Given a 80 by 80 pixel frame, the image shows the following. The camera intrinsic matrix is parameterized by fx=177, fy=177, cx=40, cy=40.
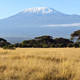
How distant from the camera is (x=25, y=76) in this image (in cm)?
493

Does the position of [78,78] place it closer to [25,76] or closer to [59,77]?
[59,77]

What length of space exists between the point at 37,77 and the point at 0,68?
167cm

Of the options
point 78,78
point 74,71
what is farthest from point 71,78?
point 74,71

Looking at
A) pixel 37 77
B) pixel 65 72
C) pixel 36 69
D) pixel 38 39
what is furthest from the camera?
pixel 38 39

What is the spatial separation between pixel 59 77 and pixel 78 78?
52 cm

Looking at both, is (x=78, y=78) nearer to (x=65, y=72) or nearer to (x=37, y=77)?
(x=65, y=72)

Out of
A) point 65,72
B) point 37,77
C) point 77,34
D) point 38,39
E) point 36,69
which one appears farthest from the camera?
point 38,39

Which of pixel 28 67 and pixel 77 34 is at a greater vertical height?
pixel 77 34

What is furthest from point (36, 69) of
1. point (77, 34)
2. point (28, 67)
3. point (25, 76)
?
point (77, 34)

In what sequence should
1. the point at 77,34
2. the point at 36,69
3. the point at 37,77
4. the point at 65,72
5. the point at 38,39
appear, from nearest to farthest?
the point at 37,77 → the point at 65,72 → the point at 36,69 → the point at 77,34 → the point at 38,39

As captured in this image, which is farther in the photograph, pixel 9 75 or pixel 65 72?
pixel 65 72

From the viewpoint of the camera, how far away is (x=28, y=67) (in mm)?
5844

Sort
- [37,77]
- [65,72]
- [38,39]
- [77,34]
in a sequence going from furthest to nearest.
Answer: [38,39] → [77,34] → [65,72] → [37,77]

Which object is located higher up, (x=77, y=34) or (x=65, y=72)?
(x=77, y=34)
